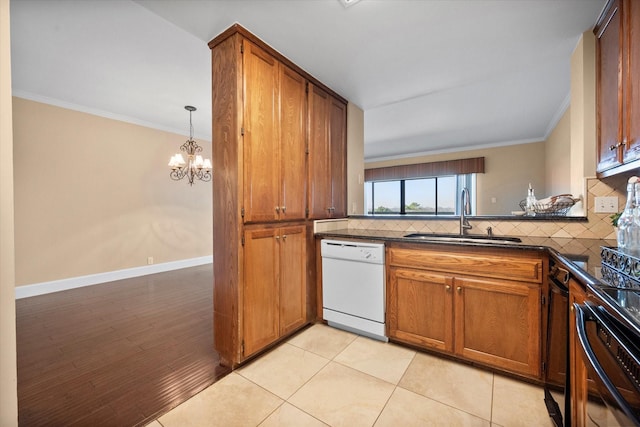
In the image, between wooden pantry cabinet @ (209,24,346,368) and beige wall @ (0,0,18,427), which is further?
wooden pantry cabinet @ (209,24,346,368)

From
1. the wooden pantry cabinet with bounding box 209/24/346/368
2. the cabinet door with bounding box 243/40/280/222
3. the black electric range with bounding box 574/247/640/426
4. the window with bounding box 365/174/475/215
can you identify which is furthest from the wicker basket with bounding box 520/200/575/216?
the window with bounding box 365/174/475/215

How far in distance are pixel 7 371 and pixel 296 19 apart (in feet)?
7.28

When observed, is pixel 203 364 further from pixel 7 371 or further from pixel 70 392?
pixel 7 371

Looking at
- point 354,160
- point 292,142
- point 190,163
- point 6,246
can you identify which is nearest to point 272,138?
point 292,142

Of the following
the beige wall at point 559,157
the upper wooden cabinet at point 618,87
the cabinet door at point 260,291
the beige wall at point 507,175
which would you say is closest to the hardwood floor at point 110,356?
the cabinet door at point 260,291

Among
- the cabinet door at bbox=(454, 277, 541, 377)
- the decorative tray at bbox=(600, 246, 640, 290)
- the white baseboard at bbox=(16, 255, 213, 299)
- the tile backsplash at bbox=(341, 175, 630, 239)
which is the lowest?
the white baseboard at bbox=(16, 255, 213, 299)

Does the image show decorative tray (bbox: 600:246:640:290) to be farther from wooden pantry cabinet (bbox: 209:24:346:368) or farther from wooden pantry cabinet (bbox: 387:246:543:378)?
wooden pantry cabinet (bbox: 209:24:346:368)

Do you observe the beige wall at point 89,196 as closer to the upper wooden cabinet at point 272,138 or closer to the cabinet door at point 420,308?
the upper wooden cabinet at point 272,138

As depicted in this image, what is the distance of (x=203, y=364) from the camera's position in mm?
1855

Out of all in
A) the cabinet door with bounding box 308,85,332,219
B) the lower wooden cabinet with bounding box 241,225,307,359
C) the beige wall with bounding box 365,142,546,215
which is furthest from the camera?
the beige wall with bounding box 365,142,546,215

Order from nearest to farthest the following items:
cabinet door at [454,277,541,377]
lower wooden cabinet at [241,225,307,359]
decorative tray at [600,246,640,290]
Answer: decorative tray at [600,246,640,290] → cabinet door at [454,277,541,377] → lower wooden cabinet at [241,225,307,359]

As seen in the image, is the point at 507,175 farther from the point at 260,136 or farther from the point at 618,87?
the point at 260,136

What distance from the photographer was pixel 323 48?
6.67 ft

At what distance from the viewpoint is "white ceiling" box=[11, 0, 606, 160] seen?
1.65 m
